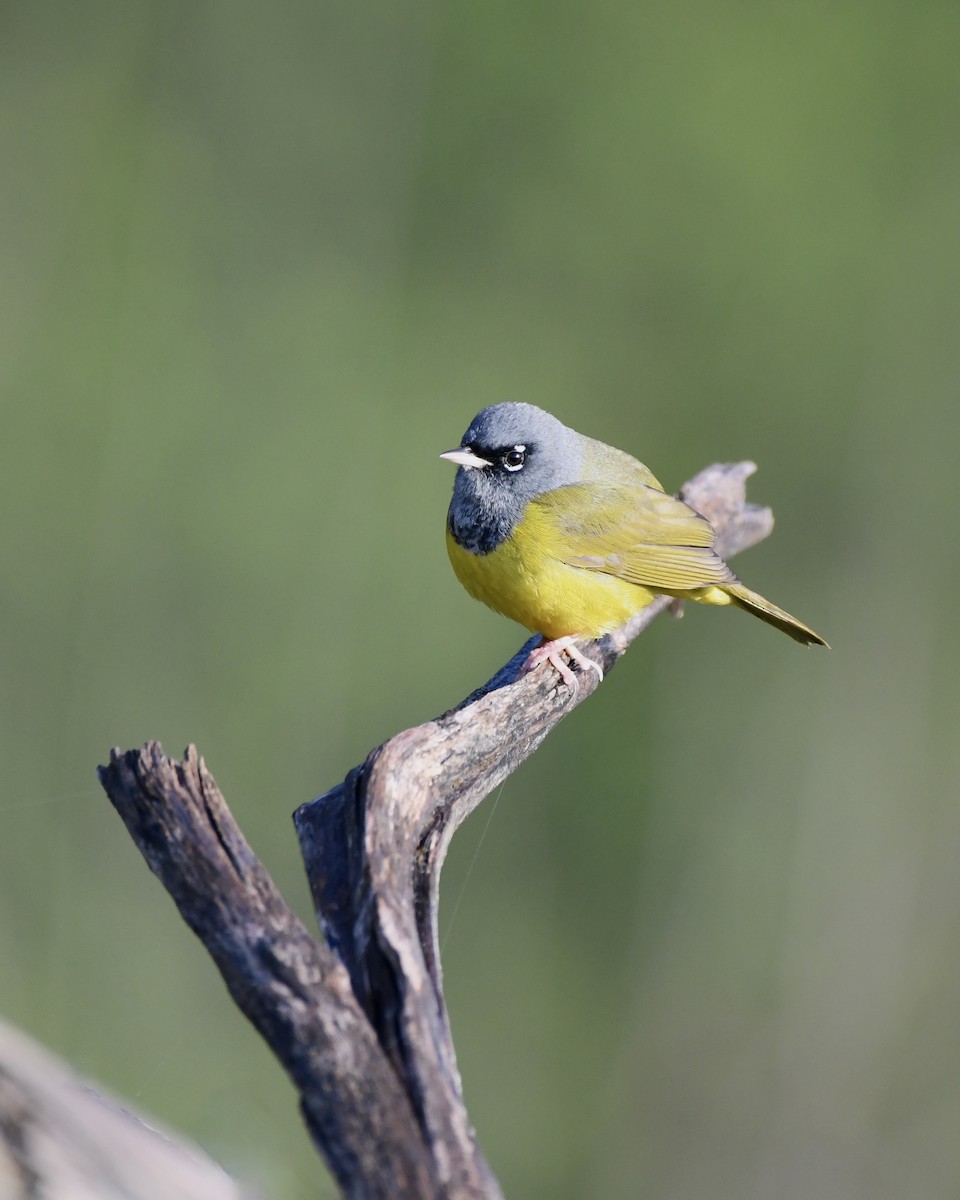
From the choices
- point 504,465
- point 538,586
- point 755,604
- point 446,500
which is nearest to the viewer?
point 538,586

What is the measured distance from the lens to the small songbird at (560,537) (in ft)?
14.7

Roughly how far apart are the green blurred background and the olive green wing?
2.73 m

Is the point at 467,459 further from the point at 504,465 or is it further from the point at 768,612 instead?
the point at 768,612

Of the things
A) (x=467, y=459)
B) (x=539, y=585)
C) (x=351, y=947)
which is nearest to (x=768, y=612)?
(x=539, y=585)

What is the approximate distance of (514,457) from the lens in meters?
4.72

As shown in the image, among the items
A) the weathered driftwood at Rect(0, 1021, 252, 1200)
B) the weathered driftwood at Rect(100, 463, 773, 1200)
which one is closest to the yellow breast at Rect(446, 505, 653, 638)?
the weathered driftwood at Rect(100, 463, 773, 1200)

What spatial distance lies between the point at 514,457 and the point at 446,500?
11.3 feet

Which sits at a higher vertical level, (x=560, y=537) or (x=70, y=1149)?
(x=560, y=537)

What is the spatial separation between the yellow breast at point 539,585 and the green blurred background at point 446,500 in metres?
2.64

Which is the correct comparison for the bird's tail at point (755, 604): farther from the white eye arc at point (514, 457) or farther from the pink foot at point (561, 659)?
the white eye arc at point (514, 457)

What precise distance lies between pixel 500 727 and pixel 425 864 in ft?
2.32

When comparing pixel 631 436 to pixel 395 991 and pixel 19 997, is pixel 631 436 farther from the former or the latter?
pixel 395 991

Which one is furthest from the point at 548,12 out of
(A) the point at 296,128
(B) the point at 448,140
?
(A) the point at 296,128

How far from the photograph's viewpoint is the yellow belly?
4.43 meters
